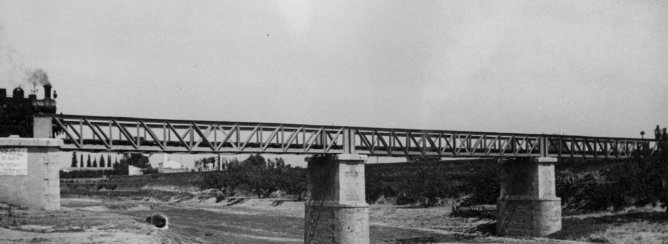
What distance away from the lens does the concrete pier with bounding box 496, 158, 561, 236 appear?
37875 millimetres

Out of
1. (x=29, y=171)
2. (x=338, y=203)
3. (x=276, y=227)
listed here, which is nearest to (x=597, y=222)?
(x=338, y=203)

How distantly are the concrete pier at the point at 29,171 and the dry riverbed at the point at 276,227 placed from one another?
3.38 feet

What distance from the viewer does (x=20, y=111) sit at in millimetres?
29391

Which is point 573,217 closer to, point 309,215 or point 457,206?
point 457,206

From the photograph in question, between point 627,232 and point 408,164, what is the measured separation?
102 feet

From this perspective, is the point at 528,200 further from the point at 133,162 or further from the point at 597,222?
the point at 133,162

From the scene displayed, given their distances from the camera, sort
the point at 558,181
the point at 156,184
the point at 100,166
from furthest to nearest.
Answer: the point at 100,166, the point at 156,184, the point at 558,181

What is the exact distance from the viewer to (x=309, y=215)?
106 ft

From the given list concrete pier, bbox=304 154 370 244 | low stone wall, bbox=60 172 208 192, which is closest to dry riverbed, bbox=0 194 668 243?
concrete pier, bbox=304 154 370 244

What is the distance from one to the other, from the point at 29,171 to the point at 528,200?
27166 millimetres

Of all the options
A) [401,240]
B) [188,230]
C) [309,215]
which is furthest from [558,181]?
[188,230]

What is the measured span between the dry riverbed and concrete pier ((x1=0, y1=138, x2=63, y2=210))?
103cm

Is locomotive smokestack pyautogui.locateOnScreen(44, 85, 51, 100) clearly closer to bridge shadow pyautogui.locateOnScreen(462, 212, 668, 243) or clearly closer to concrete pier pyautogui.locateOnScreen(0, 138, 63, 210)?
concrete pier pyautogui.locateOnScreen(0, 138, 63, 210)

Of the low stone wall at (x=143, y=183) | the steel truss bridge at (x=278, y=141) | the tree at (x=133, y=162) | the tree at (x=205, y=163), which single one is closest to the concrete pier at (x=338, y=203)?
the steel truss bridge at (x=278, y=141)
